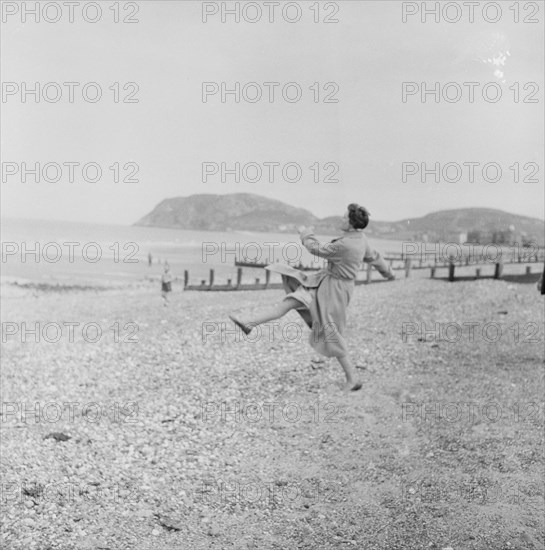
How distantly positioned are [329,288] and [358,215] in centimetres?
72

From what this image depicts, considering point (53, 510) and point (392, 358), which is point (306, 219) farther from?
point (392, 358)


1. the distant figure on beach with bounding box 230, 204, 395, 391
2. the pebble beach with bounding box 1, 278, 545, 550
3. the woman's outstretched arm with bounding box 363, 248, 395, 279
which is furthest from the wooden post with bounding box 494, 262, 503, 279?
the distant figure on beach with bounding box 230, 204, 395, 391

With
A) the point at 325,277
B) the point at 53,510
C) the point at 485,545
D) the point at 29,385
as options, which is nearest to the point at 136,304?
the point at 29,385

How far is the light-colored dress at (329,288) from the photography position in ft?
17.3

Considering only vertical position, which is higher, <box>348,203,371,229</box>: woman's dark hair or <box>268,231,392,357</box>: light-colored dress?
<box>348,203,371,229</box>: woman's dark hair

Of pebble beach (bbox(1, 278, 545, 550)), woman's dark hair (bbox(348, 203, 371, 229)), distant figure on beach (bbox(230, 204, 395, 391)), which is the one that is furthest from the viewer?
pebble beach (bbox(1, 278, 545, 550))

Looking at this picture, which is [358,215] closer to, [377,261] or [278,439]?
[377,261]

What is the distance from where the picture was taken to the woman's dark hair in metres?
5.04

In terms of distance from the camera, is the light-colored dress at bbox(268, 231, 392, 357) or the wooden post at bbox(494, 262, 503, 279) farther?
the wooden post at bbox(494, 262, 503, 279)

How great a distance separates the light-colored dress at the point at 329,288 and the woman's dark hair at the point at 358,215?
8.4 inches

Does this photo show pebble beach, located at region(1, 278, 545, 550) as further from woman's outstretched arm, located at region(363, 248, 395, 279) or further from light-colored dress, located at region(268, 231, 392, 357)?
woman's outstretched arm, located at region(363, 248, 395, 279)

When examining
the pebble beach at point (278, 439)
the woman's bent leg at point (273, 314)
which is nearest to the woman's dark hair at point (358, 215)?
the woman's bent leg at point (273, 314)

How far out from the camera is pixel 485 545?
8914 millimetres

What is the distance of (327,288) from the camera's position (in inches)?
213
